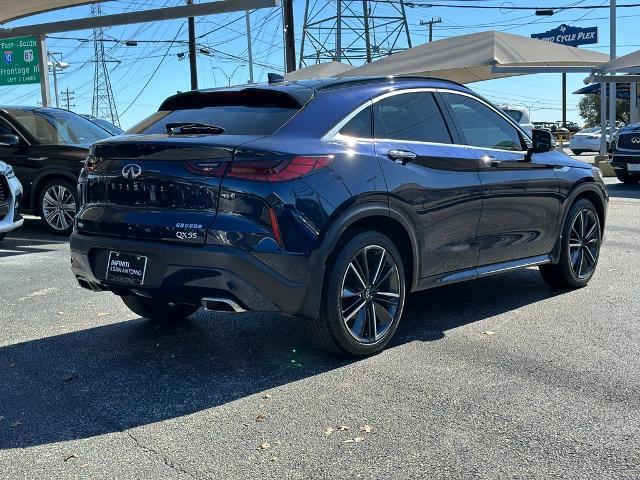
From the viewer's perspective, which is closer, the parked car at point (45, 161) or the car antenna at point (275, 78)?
the car antenna at point (275, 78)

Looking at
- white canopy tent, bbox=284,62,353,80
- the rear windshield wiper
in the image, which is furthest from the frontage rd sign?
the rear windshield wiper

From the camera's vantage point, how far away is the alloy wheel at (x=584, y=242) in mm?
6441

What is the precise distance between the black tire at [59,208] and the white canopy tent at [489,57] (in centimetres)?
664

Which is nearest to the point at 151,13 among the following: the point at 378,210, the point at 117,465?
the point at 378,210

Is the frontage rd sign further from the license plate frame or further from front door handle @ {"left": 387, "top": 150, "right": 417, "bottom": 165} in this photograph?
the license plate frame

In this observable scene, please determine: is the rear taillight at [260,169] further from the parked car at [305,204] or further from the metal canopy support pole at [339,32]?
the metal canopy support pole at [339,32]

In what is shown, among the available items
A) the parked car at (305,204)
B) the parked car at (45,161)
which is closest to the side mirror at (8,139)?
the parked car at (45,161)

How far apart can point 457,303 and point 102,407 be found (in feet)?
10.5

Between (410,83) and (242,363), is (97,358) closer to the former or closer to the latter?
(242,363)

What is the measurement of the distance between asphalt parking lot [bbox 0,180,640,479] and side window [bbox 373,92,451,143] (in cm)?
138

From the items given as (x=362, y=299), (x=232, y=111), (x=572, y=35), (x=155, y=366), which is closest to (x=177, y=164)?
(x=232, y=111)

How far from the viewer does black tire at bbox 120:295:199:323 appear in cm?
540

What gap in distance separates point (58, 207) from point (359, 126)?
6769mm

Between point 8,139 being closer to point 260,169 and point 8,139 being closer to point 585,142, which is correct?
point 260,169
